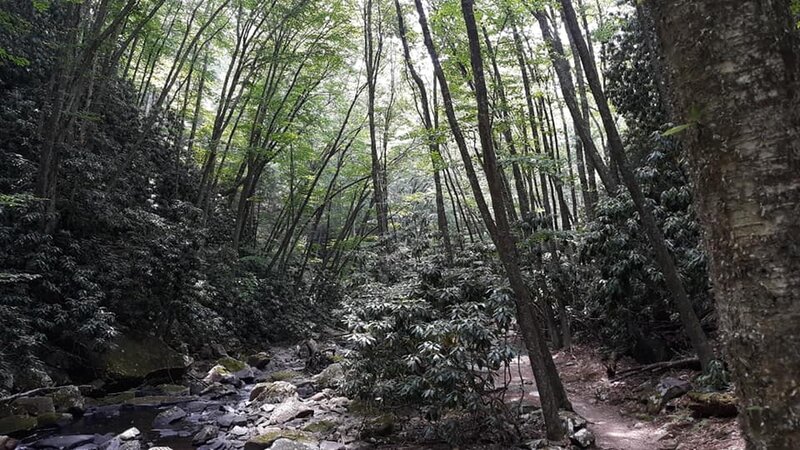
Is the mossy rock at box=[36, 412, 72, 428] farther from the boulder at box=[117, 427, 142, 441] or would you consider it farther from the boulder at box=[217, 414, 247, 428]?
the boulder at box=[217, 414, 247, 428]

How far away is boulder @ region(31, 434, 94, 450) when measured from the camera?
6121mm

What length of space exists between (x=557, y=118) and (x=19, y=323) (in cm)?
1975

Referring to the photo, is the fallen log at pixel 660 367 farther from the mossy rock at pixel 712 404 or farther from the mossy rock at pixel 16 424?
the mossy rock at pixel 16 424

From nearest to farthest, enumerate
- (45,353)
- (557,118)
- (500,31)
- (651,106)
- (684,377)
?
(684,377)
(45,353)
(651,106)
(500,31)
(557,118)

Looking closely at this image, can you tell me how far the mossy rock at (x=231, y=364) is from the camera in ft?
38.5

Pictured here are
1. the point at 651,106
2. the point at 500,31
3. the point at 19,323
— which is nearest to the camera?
the point at 19,323

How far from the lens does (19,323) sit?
711 cm

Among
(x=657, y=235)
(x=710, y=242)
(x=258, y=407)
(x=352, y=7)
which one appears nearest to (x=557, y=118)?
→ (x=352, y=7)

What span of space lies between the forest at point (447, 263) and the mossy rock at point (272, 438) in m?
0.34

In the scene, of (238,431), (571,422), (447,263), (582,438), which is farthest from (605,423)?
(238,431)

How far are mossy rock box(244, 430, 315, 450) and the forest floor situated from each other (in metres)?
2.84

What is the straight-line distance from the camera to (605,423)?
5.93 meters

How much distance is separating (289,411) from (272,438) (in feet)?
5.00

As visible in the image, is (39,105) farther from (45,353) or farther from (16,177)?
(45,353)
